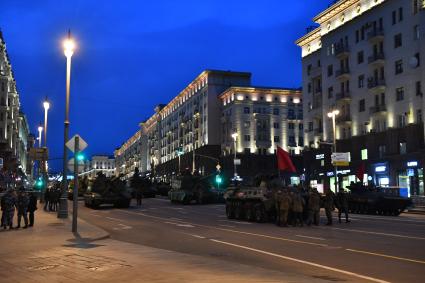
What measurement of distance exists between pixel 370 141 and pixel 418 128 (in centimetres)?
868

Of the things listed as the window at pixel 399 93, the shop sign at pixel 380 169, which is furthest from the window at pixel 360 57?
the shop sign at pixel 380 169

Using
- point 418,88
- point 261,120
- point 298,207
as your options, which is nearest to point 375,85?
point 418,88

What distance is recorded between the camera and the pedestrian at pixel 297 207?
25.3 meters

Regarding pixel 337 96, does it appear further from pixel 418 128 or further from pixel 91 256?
pixel 91 256

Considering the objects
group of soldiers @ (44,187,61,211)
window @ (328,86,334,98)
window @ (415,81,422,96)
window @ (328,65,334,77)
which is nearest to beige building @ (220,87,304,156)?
window @ (328,86,334,98)

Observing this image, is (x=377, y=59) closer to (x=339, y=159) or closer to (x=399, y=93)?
(x=399, y=93)

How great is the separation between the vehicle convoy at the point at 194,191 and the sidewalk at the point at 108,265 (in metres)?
31.4

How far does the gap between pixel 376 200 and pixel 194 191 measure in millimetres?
18501

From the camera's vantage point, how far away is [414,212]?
39.5 m

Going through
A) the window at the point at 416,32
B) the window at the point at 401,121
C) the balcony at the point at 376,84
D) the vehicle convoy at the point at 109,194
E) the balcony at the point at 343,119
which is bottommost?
the vehicle convoy at the point at 109,194

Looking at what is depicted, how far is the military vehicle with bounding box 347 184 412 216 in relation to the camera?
35125 mm

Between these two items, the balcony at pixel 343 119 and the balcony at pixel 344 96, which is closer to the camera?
the balcony at pixel 343 119

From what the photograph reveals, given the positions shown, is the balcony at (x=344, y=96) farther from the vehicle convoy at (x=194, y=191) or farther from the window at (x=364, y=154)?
the vehicle convoy at (x=194, y=191)

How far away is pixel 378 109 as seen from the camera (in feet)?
207
